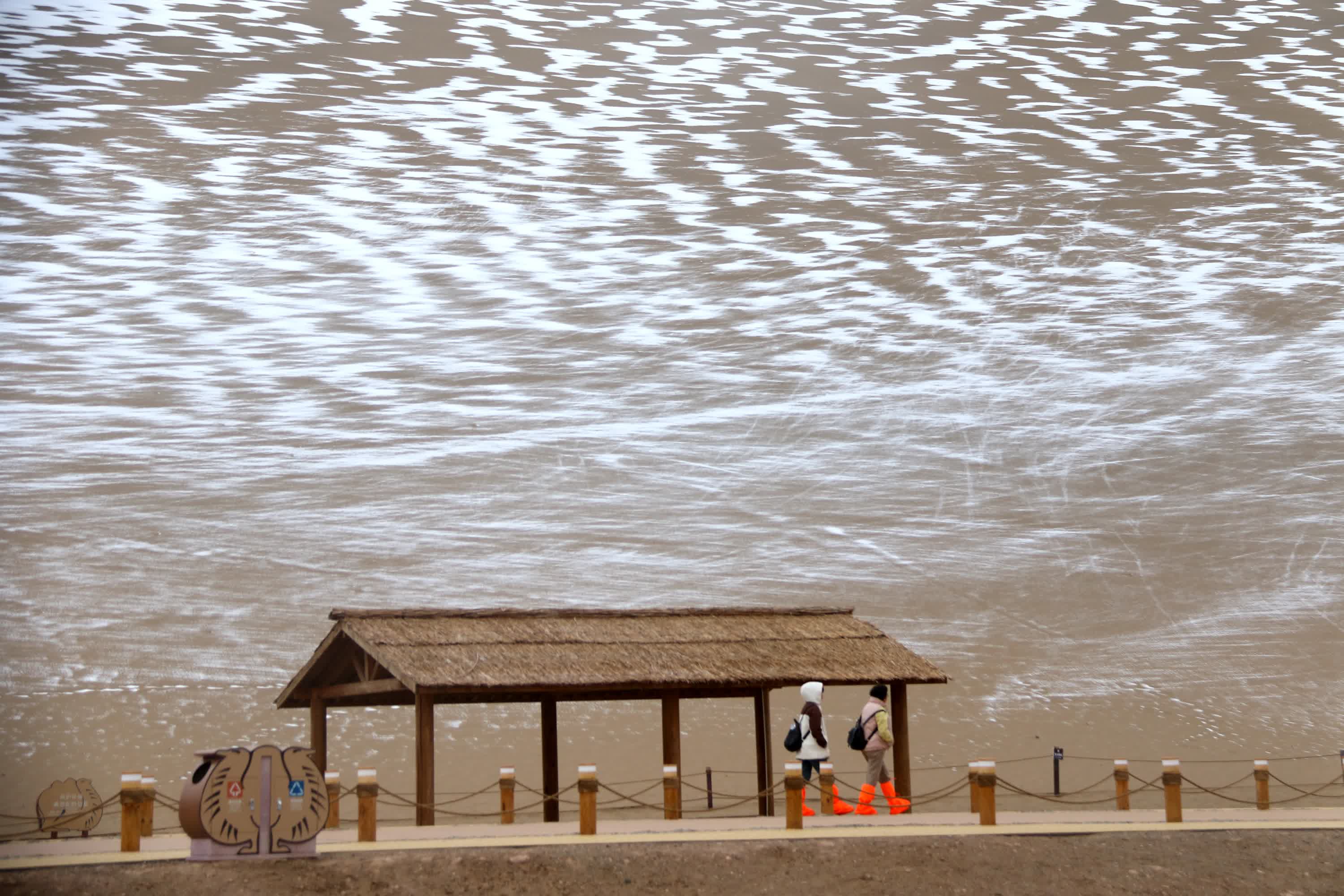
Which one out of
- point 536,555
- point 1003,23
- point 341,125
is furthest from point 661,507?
point 1003,23

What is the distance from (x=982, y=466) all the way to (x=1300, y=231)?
20705 mm

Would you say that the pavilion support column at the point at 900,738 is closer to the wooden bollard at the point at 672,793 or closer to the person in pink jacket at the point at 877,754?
the person in pink jacket at the point at 877,754

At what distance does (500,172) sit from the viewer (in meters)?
55.3

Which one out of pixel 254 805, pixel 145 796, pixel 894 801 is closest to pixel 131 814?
pixel 145 796

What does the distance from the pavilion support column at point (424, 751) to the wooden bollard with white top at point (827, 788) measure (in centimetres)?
291

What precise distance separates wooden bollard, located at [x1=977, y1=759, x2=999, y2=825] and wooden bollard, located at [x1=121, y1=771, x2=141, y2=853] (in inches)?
235

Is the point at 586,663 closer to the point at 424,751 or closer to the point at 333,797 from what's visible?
the point at 424,751

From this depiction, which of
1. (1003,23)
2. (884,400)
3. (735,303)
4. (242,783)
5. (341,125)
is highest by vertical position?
(1003,23)

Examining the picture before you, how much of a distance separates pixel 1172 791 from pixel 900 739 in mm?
2209

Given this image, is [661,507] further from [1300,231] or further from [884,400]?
[1300,231]

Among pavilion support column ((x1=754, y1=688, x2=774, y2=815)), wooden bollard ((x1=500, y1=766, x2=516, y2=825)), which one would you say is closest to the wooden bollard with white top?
pavilion support column ((x1=754, y1=688, x2=774, y2=815))

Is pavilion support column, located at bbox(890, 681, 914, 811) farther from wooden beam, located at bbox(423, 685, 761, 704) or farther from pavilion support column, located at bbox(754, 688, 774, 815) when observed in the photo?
wooden beam, located at bbox(423, 685, 761, 704)

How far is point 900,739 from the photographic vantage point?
41.3 feet

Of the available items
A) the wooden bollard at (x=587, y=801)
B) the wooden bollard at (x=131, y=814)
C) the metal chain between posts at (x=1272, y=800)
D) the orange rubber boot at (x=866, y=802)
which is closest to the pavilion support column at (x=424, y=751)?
the wooden bollard at (x=587, y=801)
